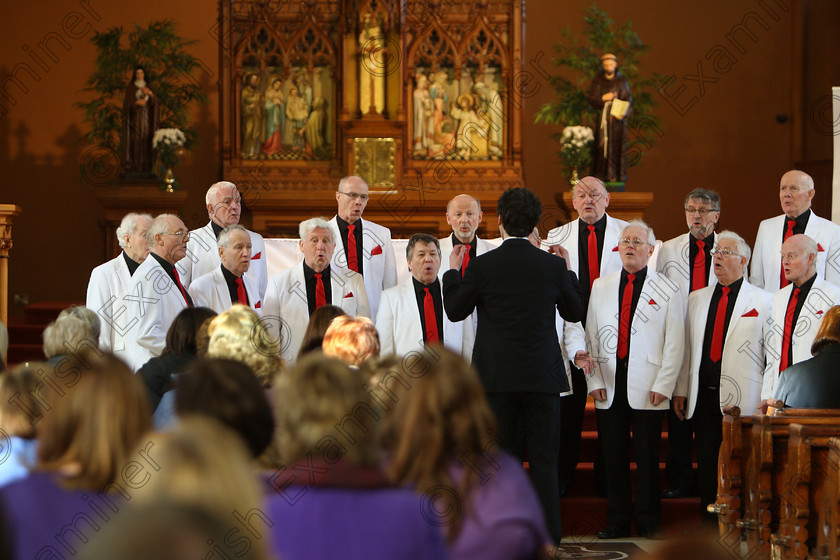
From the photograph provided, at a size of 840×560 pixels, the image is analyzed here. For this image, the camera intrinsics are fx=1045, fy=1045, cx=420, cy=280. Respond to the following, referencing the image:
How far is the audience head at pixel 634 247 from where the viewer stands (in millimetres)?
5648

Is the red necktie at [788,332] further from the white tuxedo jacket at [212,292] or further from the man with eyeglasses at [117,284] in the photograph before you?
the man with eyeglasses at [117,284]

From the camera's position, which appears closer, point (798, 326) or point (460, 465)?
point (460, 465)

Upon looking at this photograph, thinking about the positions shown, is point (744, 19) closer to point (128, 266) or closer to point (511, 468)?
point (128, 266)

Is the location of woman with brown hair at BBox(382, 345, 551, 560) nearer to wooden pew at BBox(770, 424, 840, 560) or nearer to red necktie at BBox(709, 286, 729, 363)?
wooden pew at BBox(770, 424, 840, 560)

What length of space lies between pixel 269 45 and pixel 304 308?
4251 millimetres

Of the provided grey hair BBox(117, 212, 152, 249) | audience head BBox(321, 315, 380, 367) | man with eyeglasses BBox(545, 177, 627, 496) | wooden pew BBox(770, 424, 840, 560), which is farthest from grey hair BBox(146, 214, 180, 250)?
wooden pew BBox(770, 424, 840, 560)

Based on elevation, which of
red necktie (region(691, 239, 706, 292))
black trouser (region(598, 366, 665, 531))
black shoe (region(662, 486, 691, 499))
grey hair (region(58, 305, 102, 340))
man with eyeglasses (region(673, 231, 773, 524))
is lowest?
black shoe (region(662, 486, 691, 499))

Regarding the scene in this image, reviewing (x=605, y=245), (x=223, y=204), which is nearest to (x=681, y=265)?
(x=605, y=245)

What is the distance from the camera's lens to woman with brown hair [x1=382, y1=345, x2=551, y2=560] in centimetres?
217

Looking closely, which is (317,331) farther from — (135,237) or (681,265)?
(681,265)

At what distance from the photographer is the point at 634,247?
18.5 feet

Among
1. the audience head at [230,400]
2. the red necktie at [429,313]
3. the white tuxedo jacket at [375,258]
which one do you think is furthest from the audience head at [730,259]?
the audience head at [230,400]

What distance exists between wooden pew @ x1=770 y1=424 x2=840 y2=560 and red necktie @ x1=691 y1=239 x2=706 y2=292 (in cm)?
204

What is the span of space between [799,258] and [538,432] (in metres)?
1.90
